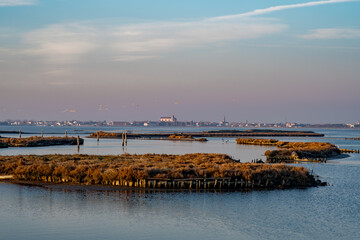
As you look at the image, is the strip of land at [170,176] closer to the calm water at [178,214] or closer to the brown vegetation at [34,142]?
the calm water at [178,214]

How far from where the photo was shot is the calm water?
22.1 meters

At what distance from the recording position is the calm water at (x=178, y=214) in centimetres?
2214

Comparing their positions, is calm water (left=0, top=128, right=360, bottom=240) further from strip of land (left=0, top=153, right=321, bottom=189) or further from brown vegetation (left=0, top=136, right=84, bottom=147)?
brown vegetation (left=0, top=136, right=84, bottom=147)

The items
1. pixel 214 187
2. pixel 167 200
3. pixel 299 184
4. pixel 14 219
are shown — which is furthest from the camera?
pixel 299 184

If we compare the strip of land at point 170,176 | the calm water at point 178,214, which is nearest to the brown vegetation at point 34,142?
the strip of land at point 170,176

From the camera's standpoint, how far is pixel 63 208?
2731 centimetres

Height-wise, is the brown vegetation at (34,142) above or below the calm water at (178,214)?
above

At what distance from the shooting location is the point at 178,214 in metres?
26.3

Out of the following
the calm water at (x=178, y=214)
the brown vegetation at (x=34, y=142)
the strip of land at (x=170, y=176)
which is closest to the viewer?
the calm water at (x=178, y=214)

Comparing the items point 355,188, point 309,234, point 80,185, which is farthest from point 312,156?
point 309,234

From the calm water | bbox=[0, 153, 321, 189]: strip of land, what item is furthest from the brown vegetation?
the calm water

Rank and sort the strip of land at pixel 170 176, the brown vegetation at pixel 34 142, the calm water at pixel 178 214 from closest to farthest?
1. the calm water at pixel 178 214
2. the strip of land at pixel 170 176
3. the brown vegetation at pixel 34 142

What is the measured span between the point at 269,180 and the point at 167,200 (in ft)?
31.6

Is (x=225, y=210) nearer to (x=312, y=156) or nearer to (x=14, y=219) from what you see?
(x=14, y=219)
